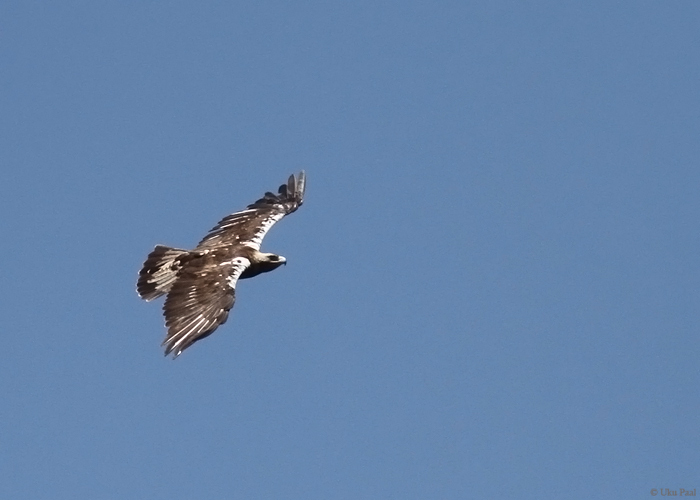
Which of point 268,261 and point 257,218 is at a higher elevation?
point 257,218

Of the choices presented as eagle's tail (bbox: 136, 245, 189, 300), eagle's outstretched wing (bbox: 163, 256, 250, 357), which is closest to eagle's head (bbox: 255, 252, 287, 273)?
eagle's outstretched wing (bbox: 163, 256, 250, 357)

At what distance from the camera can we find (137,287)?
26.0 metres

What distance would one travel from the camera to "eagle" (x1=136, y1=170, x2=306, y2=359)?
23.5 metres

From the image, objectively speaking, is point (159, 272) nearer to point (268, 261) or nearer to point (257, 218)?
point (268, 261)

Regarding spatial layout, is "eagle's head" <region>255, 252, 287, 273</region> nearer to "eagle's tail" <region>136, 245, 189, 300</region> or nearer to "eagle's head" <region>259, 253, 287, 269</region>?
"eagle's head" <region>259, 253, 287, 269</region>

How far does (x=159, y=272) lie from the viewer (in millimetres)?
26172

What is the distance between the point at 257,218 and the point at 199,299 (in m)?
5.58

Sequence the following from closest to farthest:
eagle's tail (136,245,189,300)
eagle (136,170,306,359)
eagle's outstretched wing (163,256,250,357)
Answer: eagle's outstretched wing (163,256,250,357), eagle (136,170,306,359), eagle's tail (136,245,189,300)

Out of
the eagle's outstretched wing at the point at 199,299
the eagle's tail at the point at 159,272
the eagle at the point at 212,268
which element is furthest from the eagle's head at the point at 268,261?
the eagle's tail at the point at 159,272

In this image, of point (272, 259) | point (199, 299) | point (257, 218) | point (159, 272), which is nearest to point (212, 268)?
point (159, 272)

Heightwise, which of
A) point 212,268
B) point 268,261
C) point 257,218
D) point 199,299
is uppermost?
point 257,218

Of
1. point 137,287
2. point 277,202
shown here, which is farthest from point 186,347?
point 277,202

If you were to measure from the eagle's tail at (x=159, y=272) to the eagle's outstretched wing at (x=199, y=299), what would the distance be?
0.82 ft

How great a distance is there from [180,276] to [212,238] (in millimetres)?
2994
